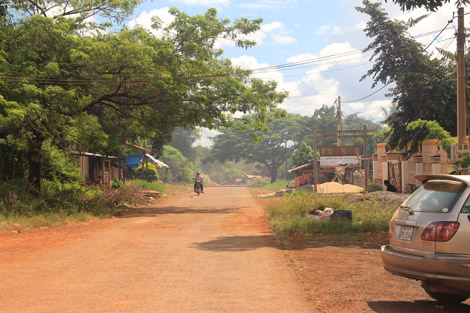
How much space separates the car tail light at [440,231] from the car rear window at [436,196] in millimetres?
180

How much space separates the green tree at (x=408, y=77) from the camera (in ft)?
88.0

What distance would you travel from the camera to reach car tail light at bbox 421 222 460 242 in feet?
17.7

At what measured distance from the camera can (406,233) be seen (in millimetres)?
5977

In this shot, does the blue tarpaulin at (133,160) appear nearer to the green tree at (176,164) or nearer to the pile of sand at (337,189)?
the pile of sand at (337,189)

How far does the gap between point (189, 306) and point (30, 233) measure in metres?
9.39

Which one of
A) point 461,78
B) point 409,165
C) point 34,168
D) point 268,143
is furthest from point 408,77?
point 268,143

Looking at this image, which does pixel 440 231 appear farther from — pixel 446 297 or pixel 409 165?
pixel 409 165

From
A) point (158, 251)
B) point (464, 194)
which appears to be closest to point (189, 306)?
point (464, 194)

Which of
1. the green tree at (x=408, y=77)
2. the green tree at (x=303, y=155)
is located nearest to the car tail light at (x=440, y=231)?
the green tree at (x=408, y=77)

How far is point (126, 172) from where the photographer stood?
150 feet

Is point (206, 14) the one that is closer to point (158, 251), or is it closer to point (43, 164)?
point (43, 164)

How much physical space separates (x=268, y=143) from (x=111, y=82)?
59455 mm

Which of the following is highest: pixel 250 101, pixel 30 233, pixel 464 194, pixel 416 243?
pixel 250 101

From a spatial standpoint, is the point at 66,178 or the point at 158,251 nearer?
the point at 158,251
